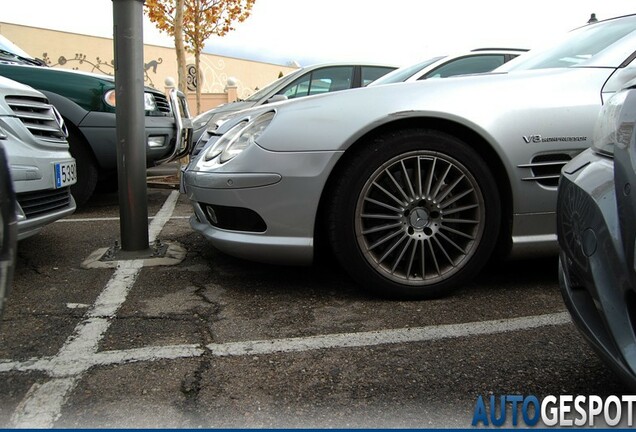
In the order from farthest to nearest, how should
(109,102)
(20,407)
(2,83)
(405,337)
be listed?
(109,102), (2,83), (405,337), (20,407)

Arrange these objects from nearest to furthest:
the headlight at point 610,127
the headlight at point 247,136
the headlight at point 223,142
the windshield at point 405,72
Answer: the headlight at point 610,127
the headlight at point 247,136
the headlight at point 223,142
the windshield at point 405,72

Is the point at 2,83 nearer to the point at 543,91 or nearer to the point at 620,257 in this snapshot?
the point at 543,91

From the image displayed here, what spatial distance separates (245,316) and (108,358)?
655 millimetres

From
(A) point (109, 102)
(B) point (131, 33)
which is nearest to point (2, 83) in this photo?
(B) point (131, 33)

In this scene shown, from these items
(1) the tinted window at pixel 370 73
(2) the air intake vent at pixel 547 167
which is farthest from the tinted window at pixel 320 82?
(2) the air intake vent at pixel 547 167

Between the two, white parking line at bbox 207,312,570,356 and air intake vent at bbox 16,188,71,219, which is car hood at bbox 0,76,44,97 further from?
white parking line at bbox 207,312,570,356

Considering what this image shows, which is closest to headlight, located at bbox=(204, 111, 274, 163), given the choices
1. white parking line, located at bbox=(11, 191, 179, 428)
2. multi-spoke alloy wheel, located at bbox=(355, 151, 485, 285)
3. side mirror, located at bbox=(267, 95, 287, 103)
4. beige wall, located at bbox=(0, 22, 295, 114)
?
multi-spoke alloy wheel, located at bbox=(355, 151, 485, 285)

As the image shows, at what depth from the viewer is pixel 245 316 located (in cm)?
258

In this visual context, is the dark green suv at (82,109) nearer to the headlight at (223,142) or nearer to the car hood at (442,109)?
the headlight at (223,142)

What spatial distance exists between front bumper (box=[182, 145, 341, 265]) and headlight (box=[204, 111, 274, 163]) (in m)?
0.07

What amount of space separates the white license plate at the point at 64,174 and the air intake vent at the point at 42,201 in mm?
55

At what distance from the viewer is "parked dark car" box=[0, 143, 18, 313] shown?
142 centimetres

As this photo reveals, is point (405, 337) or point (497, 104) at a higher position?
point (497, 104)
